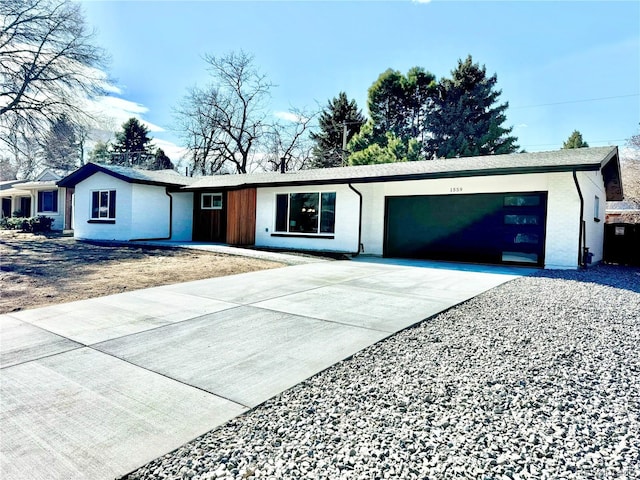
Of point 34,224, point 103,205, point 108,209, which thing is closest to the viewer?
point 108,209

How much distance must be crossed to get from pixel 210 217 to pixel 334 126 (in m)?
18.6

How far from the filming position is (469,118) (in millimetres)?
26984

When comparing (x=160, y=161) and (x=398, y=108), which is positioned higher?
(x=398, y=108)

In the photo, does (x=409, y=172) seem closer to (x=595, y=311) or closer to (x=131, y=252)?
(x=595, y=311)

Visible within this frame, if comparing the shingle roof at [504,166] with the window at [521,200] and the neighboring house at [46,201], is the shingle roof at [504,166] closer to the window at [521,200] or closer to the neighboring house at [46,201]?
the window at [521,200]

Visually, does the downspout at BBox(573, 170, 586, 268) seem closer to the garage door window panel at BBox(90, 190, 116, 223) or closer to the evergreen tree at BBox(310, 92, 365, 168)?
the garage door window panel at BBox(90, 190, 116, 223)

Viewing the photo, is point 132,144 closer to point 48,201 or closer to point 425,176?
point 48,201

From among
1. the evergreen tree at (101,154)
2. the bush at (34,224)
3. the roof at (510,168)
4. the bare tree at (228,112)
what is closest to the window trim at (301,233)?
the roof at (510,168)

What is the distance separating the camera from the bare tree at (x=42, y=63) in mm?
17562

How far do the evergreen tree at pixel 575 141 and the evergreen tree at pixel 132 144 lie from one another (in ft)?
128

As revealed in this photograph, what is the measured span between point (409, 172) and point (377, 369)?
8782 millimetres

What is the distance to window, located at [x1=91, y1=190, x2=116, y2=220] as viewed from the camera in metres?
16.2

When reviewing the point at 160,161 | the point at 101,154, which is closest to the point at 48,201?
the point at 160,161

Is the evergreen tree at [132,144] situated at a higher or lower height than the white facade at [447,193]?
higher
